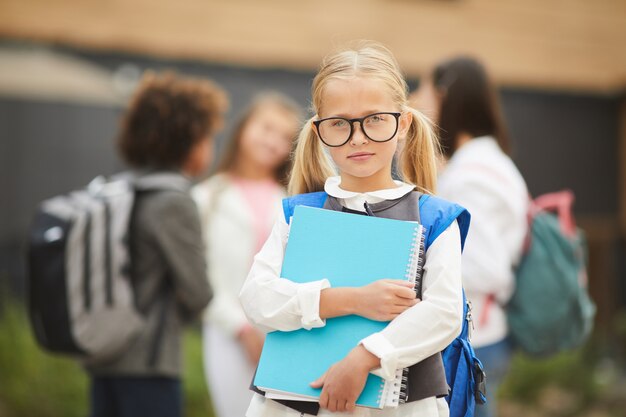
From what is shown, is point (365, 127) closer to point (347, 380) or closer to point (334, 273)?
point (334, 273)

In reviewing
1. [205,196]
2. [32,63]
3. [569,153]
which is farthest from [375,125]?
[569,153]

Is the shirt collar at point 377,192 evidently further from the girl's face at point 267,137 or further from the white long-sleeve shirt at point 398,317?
the girl's face at point 267,137

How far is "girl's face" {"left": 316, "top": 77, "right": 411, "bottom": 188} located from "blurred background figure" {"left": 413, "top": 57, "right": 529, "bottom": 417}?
43.8 inches

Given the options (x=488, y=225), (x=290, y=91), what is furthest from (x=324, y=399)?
(x=290, y=91)

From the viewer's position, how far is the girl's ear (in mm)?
2121

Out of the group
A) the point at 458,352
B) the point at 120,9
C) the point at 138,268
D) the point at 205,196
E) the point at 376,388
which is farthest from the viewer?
the point at 120,9

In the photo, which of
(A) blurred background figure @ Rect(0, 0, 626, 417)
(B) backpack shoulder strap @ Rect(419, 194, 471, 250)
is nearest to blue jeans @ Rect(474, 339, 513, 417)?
(B) backpack shoulder strap @ Rect(419, 194, 471, 250)

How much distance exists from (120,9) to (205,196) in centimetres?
491

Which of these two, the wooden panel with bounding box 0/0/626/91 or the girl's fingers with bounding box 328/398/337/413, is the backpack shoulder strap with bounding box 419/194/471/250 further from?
the wooden panel with bounding box 0/0/626/91

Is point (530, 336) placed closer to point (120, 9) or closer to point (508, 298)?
point (508, 298)

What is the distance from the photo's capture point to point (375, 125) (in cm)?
202

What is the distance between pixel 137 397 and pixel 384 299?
5.85 feet

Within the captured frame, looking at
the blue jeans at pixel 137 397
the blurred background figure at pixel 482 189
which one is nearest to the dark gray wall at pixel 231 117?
the blue jeans at pixel 137 397

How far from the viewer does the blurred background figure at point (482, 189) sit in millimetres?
3254
